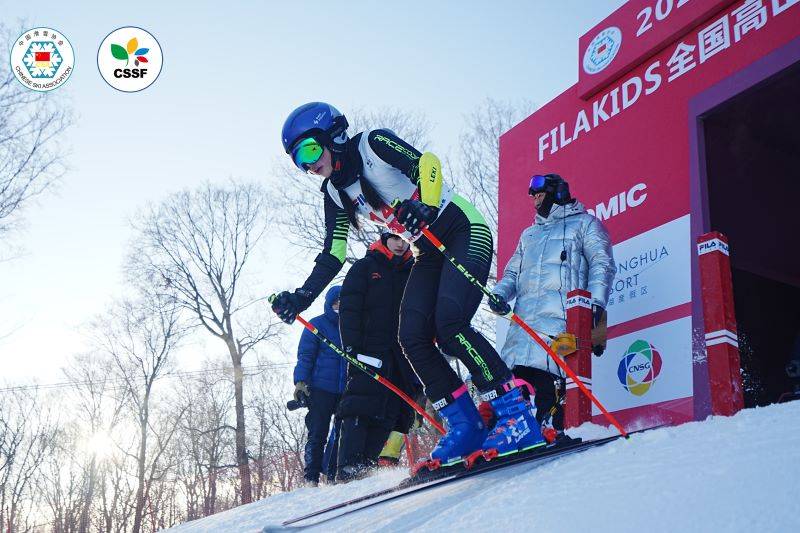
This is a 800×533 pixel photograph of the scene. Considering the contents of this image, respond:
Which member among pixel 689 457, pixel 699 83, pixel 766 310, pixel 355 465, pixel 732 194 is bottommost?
pixel 355 465

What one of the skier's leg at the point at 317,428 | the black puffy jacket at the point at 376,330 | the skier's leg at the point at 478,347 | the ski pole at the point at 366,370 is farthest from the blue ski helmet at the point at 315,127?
the skier's leg at the point at 317,428

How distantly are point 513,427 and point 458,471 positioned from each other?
32cm

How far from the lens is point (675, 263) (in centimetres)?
559

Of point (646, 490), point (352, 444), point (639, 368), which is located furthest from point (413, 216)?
point (639, 368)

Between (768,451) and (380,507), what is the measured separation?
168 cm

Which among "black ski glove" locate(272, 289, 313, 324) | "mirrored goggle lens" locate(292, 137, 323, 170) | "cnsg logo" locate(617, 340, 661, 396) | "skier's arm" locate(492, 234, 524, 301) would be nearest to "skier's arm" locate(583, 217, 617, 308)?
"skier's arm" locate(492, 234, 524, 301)

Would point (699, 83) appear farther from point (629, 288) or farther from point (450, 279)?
point (450, 279)

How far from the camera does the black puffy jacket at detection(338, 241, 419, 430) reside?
5.27 meters

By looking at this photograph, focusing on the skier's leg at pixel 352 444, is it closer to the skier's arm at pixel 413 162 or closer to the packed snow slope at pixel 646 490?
the packed snow slope at pixel 646 490

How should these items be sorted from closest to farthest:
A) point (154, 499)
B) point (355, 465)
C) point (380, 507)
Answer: point (380, 507)
point (355, 465)
point (154, 499)

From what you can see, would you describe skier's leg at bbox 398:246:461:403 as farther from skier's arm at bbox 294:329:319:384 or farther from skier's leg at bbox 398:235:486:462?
skier's arm at bbox 294:329:319:384

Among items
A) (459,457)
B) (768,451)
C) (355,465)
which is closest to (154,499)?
(355,465)

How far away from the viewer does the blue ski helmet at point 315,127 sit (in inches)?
153

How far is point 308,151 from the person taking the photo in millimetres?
3912
